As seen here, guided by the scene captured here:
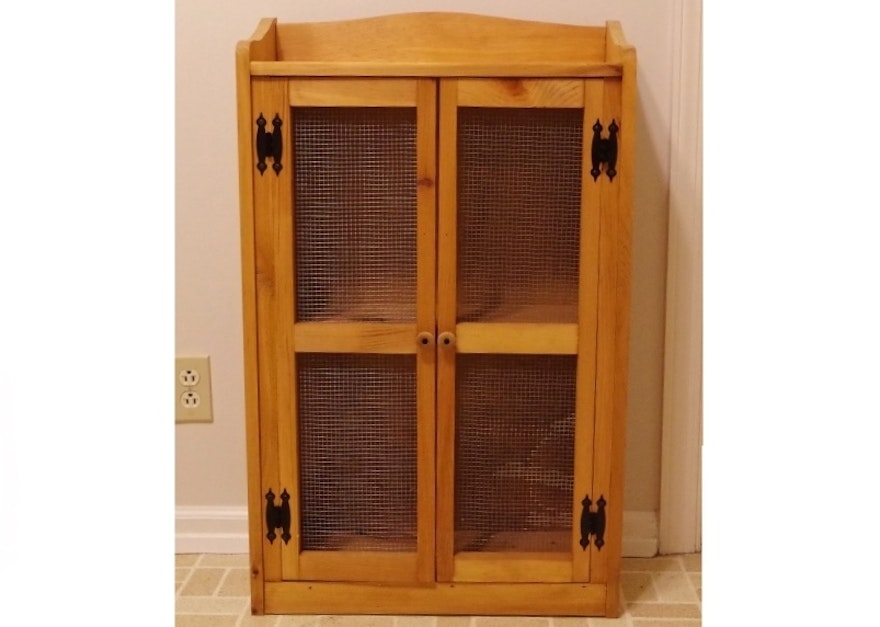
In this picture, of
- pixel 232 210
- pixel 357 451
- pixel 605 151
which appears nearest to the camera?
pixel 605 151

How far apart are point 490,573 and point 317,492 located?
12.0 inches

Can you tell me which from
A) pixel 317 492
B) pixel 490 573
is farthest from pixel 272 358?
pixel 490 573

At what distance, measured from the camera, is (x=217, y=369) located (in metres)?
1.82

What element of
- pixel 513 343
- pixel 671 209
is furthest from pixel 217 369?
pixel 671 209

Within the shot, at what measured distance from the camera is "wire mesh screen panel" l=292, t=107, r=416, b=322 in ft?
4.95

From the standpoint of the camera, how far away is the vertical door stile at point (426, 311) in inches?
58.3

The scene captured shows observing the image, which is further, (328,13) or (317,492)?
(328,13)

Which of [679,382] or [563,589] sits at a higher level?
[679,382]

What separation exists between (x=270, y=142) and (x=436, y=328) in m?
0.37

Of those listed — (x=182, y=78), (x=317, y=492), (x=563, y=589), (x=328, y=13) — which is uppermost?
(x=328, y=13)

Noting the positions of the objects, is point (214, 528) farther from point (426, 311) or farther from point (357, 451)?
point (426, 311)

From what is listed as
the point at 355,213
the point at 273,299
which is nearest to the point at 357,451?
the point at 273,299

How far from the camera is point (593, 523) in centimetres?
158

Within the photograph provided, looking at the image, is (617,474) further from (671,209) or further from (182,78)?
(182,78)
